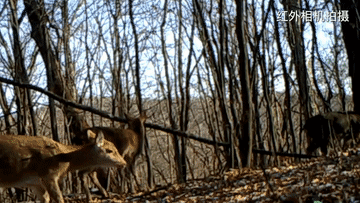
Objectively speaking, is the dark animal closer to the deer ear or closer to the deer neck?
the deer ear

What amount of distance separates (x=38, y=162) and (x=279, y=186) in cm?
328

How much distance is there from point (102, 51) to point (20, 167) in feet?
46.7

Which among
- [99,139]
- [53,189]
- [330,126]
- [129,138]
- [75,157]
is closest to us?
[53,189]

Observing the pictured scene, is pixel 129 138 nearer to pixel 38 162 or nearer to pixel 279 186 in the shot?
pixel 38 162

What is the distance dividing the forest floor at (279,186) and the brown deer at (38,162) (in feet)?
3.86

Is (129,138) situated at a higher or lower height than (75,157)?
higher

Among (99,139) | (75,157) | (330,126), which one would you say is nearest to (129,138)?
(99,139)

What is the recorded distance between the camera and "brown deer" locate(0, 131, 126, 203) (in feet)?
21.5

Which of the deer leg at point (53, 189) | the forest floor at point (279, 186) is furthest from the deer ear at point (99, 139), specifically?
the forest floor at point (279, 186)

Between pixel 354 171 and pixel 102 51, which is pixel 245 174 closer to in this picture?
pixel 354 171

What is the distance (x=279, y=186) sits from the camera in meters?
6.42

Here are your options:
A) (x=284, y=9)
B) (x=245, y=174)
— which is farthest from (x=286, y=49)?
(x=245, y=174)

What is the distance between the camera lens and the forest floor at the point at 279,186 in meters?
5.42

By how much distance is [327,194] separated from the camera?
5.25 metres
